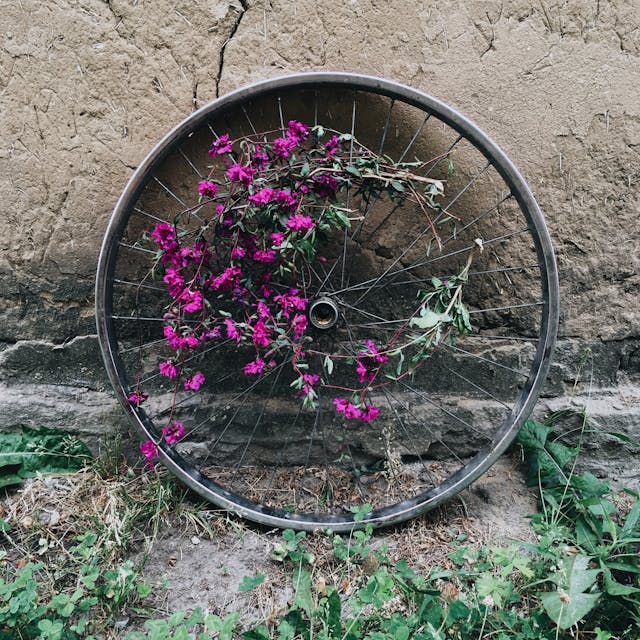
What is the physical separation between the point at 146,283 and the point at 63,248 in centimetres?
33

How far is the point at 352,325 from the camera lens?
7.64 feet

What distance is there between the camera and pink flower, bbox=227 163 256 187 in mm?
1946

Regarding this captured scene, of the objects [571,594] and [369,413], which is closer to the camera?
[571,594]

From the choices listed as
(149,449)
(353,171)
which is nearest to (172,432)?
(149,449)

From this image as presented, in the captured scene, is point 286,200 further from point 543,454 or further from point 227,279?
point 543,454

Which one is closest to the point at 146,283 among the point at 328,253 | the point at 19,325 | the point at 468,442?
the point at 19,325

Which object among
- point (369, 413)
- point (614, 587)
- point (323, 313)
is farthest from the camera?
point (323, 313)

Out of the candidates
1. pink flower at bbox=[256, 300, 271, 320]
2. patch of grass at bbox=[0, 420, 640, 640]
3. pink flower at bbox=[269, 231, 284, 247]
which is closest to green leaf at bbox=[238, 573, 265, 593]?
patch of grass at bbox=[0, 420, 640, 640]

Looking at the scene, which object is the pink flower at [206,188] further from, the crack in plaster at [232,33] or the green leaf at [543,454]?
the green leaf at [543,454]

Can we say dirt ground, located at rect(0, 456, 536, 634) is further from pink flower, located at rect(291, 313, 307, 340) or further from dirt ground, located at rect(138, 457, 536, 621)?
pink flower, located at rect(291, 313, 307, 340)

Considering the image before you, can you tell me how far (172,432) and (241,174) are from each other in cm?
95

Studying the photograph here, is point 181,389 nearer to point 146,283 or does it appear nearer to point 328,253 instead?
point 146,283

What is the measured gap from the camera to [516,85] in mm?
2162

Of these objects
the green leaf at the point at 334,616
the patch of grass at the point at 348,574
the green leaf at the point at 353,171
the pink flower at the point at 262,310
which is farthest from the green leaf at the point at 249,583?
the green leaf at the point at 353,171
